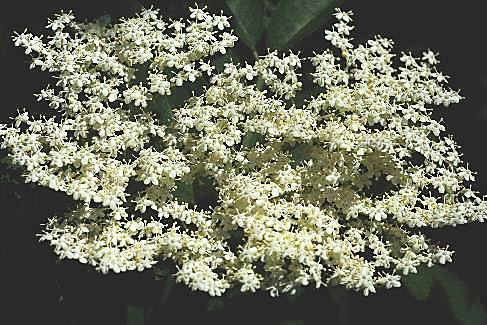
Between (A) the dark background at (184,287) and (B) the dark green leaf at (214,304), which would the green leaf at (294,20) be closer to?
(A) the dark background at (184,287)

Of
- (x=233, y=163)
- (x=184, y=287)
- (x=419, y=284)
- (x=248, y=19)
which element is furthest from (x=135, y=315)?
(x=248, y=19)

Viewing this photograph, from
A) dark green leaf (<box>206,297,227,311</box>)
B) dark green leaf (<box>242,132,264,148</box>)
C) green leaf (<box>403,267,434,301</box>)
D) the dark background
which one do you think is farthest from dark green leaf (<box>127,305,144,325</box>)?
green leaf (<box>403,267,434,301</box>)

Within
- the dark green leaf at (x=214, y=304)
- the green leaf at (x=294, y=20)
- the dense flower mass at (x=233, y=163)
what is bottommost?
the dark green leaf at (x=214, y=304)

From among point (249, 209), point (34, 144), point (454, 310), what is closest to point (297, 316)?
point (249, 209)

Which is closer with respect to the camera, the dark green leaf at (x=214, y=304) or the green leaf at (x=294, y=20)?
the dark green leaf at (x=214, y=304)

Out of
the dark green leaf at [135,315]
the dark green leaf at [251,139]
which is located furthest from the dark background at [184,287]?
the dark green leaf at [251,139]

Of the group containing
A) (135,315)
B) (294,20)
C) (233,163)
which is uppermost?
(294,20)

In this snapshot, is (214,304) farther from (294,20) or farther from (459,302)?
(294,20)

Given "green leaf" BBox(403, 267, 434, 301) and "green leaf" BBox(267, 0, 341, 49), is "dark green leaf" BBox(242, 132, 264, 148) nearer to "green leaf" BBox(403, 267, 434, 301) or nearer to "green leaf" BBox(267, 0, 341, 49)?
"green leaf" BBox(267, 0, 341, 49)
